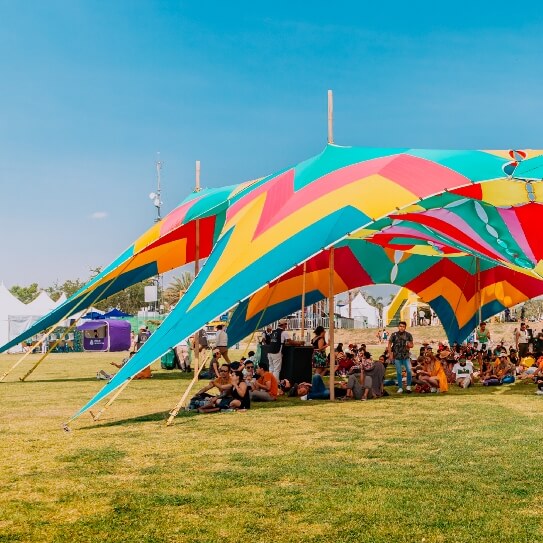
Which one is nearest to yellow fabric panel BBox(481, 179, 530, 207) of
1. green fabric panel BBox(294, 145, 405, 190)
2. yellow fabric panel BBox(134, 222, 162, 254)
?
green fabric panel BBox(294, 145, 405, 190)

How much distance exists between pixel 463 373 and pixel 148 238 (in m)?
7.32

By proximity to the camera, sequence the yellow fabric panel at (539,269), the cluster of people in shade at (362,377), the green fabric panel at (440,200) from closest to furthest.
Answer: the cluster of people in shade at (362,377) < the green fabric panel at (440,200) < the yellow fabric panel at (539,269)

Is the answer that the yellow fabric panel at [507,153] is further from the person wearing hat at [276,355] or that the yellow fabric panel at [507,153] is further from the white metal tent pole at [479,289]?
the white metal tent pole at [479,289]

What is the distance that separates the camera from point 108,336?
132ft

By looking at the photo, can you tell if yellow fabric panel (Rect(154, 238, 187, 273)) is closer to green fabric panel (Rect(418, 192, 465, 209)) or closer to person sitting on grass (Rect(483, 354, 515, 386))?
green fabric panel (Rect(418, 192, 465, 209))

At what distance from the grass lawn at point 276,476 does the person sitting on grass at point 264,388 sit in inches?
59.0

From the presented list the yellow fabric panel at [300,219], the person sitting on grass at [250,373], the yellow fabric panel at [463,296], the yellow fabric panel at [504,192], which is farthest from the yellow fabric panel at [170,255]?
the yellow fabric panel at [463,296]

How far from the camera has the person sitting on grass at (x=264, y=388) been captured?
12.9 meters

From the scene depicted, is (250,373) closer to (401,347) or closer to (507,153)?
(401,347)

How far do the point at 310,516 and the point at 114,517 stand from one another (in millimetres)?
1381

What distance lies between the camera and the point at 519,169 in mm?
12047

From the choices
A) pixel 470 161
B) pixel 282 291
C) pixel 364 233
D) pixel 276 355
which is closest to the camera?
pixel 470 161

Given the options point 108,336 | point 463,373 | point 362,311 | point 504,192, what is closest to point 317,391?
point 463,373

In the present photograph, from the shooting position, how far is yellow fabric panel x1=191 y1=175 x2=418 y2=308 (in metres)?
11.1
